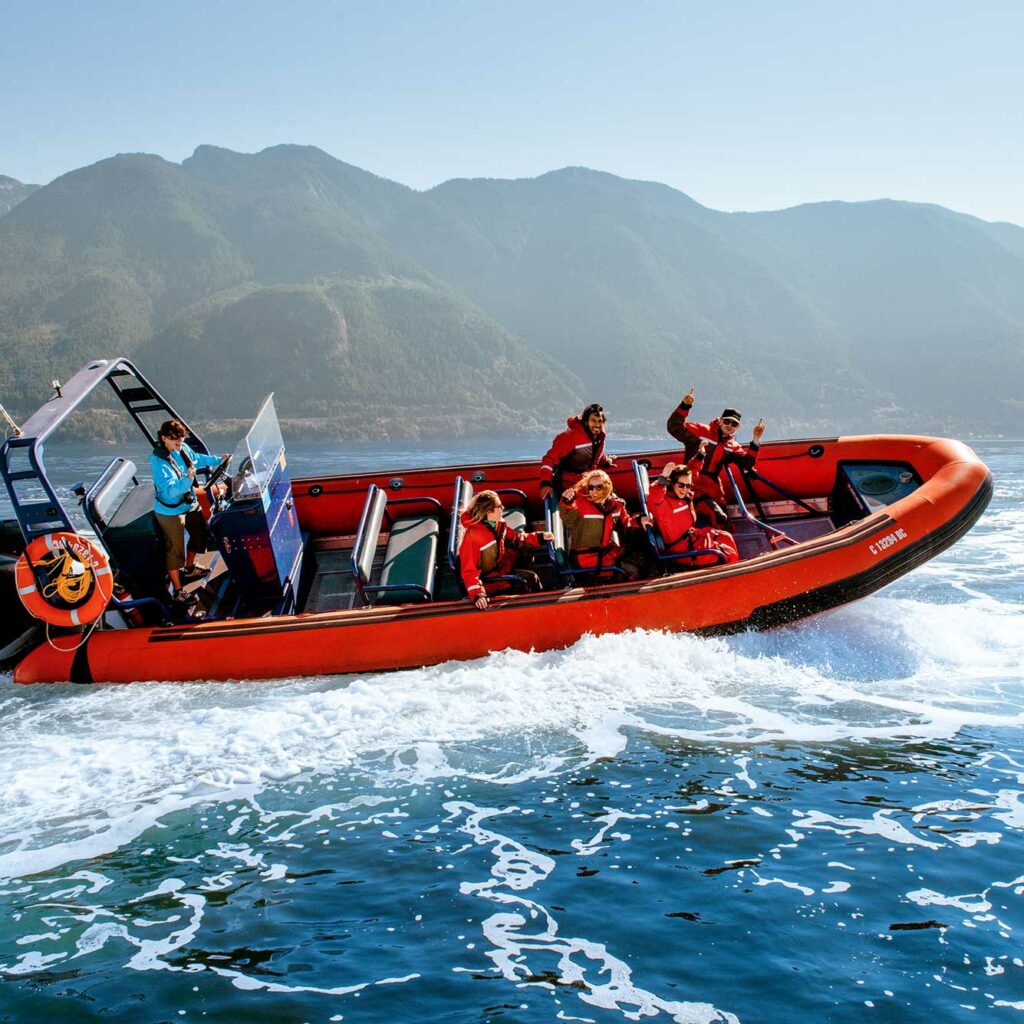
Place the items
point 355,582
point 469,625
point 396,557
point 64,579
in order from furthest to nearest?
point 396,557
point 355,582
point 469,625
point 64,579

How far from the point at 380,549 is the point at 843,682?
13.7 feet

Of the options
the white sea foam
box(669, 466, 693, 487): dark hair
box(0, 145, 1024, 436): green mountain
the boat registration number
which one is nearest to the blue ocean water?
the white sea foam

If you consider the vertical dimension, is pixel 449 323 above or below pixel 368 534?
above

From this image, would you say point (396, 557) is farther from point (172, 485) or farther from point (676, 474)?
point (676, 474)

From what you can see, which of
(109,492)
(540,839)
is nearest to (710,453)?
(540,839)

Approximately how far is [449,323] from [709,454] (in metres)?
123

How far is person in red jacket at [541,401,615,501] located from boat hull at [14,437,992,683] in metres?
1.74

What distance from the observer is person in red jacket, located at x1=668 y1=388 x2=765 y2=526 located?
892 centimetres

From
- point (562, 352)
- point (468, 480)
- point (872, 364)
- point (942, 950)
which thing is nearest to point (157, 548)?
point (468, 480)

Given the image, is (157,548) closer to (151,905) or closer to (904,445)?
(151,905)

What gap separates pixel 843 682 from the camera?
718 centimetres

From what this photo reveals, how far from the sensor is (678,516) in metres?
7.80

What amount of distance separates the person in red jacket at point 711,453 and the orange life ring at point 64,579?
4893 mm

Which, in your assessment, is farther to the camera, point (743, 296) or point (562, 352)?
point (743, 296)
